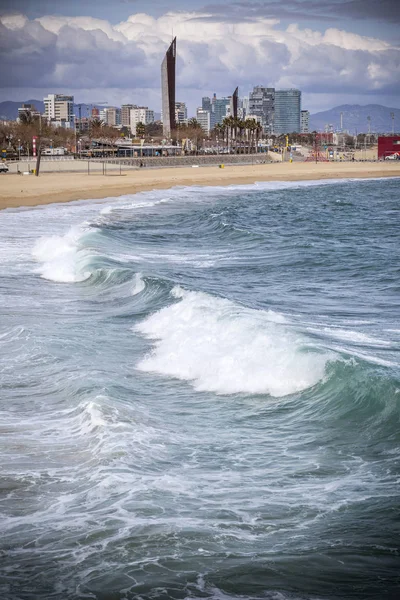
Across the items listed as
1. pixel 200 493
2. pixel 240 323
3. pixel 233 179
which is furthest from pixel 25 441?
pixel 233 179

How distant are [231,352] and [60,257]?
14184 millimetres

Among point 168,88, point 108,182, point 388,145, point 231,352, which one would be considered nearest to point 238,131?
point 168,88

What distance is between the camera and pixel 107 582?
741 centimetres

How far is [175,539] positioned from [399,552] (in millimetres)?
2192

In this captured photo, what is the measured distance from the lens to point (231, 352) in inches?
583

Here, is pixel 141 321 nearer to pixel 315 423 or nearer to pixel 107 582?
pixel 315 423

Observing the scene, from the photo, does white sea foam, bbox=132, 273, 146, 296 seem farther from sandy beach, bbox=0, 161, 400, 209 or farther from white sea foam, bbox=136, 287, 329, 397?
sandy beach, bbox=0, 161, 400, 209

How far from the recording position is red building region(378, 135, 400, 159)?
506 ft

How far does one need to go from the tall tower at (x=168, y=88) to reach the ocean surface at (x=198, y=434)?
172m

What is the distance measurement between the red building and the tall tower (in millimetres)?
53754

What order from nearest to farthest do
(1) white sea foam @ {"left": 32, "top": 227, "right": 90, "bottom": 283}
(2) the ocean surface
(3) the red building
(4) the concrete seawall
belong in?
1. (2) the ocean surface
2. (1) white sea foam @ {"left": 32, "top": 227, "right": 90, "bottom": 283}
3. (4) the concrete seawall
4. (3) the red building

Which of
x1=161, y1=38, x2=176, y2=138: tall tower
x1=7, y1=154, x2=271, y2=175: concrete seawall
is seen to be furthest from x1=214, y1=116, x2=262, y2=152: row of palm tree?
x1=7, y1=154, x2=271, y2=175: concrete seawall

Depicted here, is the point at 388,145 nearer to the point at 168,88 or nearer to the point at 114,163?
the point at 168,88

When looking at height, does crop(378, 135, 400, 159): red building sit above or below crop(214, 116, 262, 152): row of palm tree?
below
